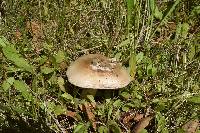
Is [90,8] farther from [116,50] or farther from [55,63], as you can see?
[55,63]

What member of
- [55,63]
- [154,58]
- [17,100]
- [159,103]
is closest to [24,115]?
[17,100]

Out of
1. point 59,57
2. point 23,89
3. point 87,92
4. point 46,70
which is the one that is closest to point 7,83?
point 23,89

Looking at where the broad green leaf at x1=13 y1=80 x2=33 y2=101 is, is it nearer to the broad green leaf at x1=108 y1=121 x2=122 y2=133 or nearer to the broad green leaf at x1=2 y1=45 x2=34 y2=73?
the broad green leaf at x1=2 y1=45 x2=34 y2=73

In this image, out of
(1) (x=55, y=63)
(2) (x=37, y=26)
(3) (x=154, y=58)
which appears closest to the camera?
(1) (x=55, y=63)

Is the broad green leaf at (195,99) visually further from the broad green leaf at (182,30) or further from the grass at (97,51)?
the broad green leaf at (182,30)

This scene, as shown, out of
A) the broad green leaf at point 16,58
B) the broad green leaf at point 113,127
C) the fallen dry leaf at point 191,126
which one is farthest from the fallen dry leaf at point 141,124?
the broad green leaf at point 16,58

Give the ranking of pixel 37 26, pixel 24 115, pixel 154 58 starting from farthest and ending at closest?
pixel 37 26, pixel 154 58, pixel 24 115

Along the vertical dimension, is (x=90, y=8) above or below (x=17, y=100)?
above

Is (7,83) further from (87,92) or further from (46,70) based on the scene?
(87,92)
